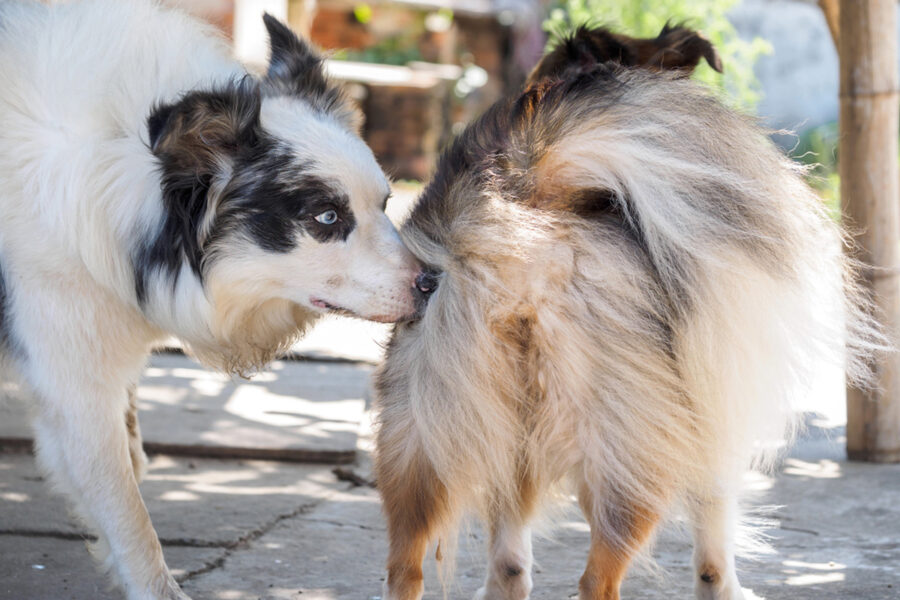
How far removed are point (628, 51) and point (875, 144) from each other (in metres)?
1.26

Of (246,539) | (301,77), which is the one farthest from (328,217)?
(246,539)

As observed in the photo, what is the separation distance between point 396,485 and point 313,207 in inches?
33.0

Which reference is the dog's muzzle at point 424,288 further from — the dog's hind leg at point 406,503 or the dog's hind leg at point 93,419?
the dog's hind leg at point 93,419

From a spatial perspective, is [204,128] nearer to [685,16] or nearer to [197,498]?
[197,498]

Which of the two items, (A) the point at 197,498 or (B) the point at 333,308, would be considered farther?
(A) the point at 197,498

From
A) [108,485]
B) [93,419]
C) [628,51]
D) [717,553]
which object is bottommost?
[717,553]

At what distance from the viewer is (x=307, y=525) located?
3844mm

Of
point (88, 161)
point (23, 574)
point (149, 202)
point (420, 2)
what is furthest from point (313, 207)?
point (420, 2)

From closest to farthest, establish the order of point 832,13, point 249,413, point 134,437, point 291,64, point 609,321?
point 609,321
point 291,64
point 134,437
point 832,13
point 249,413

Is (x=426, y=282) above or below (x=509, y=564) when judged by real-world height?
above

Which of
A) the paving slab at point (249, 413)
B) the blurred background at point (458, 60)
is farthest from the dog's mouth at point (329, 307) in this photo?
the blurred background at point (458, 60)

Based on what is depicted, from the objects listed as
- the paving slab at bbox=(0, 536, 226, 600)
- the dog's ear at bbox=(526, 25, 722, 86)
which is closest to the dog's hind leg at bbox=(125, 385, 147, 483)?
the paving slab at bbox=(0, 536, 226, 600)

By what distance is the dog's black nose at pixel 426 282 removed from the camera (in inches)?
108

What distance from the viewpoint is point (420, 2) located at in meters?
15.8
